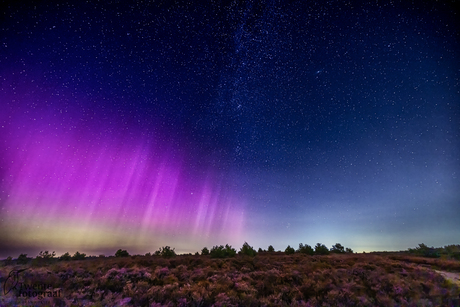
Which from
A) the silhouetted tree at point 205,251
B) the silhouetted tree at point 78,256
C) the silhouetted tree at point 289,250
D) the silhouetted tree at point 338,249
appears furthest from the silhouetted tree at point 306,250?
the silhouetted tree at point 78,256

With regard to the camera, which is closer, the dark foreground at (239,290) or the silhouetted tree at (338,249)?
the dark foreground at (239,290)

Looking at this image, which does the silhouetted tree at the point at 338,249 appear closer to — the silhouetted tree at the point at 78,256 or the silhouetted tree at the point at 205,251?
the silhouetted tree at the point at 205,251

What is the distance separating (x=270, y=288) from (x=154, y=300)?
626cm

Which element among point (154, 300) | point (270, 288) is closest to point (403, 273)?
point (270, 288)

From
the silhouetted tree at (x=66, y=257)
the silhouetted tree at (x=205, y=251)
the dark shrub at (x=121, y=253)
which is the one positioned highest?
the silhouetted tree at (x=205, y=251)

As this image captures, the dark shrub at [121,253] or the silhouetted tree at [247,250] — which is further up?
the silhouetted tree at [247,250]

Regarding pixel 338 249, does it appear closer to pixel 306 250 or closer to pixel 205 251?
pixel 306 250

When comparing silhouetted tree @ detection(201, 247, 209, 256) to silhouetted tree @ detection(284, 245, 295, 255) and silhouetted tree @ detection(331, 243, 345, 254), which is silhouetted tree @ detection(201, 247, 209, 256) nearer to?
silhouetted tree @ detection(284, 245, 295, 255)

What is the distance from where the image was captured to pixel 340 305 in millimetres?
9719

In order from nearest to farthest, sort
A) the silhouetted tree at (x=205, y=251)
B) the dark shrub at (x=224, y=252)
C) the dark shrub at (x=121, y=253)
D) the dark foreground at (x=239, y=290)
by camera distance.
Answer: the dark foreground at (x=239, y=290) < the dark shrub at (x=224, y=252) < the silhouetted tree at (x=205, y=251) < the dark shrub at (x=121, y=253)

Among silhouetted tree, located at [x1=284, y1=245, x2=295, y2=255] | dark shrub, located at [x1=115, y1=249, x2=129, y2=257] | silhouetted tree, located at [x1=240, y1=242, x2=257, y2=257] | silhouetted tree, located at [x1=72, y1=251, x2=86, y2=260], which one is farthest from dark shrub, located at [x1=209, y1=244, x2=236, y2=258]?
silhouetted tree, located at [x1=72, y1=251, x2=86, y2=260]

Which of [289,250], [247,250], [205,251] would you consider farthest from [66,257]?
[289,250]

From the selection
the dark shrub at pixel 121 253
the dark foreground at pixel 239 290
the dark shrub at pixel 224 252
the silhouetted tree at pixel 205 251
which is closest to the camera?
the dark foreground at pixel 239 290

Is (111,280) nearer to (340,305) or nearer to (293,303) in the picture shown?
(293,303)
